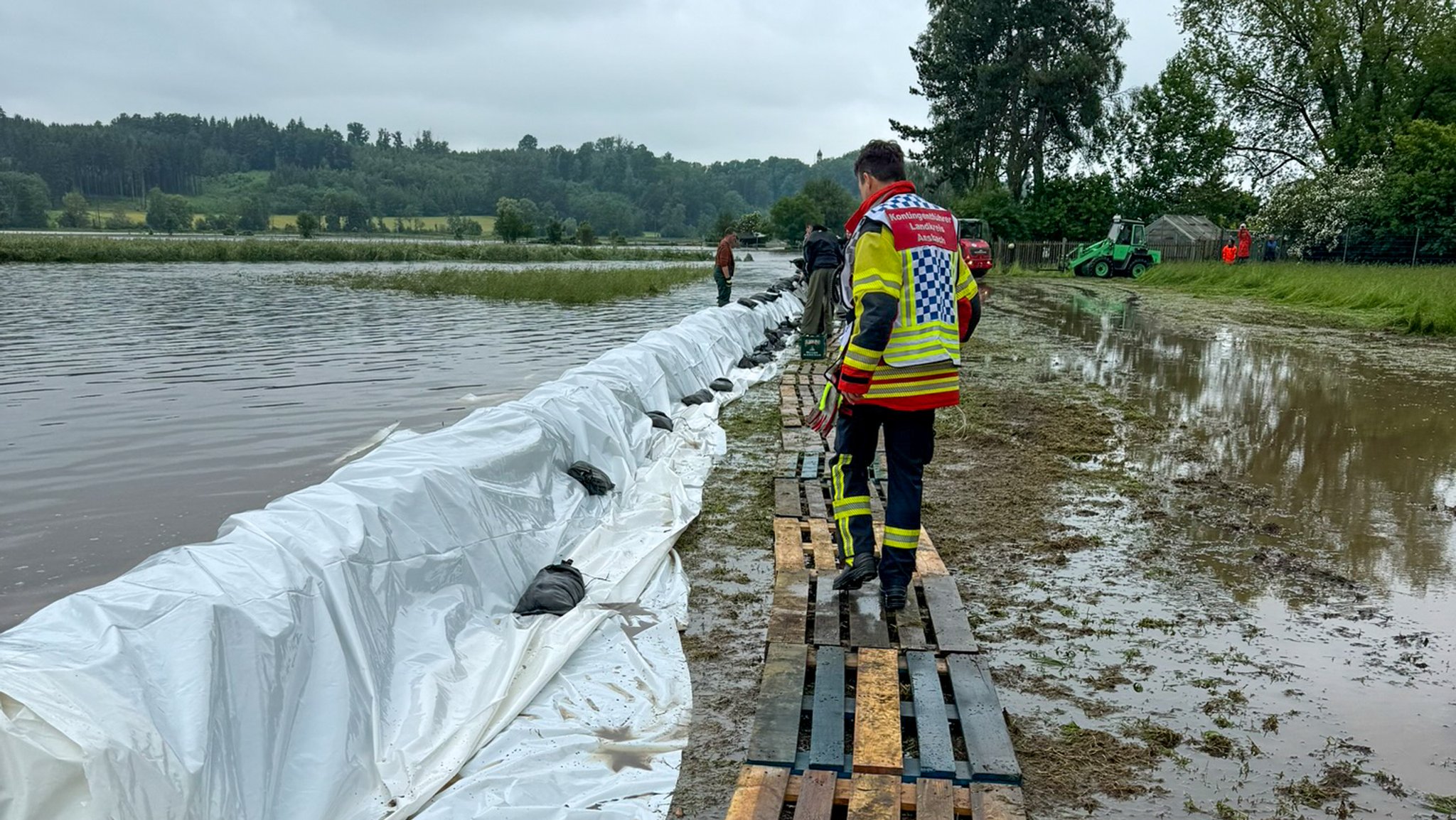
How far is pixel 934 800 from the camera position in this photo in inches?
110

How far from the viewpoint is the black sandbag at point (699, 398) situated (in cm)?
920

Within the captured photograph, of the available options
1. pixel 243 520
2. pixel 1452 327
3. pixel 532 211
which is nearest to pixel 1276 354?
pixel 1452 327

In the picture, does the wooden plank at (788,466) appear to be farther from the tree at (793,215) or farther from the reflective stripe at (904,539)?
the tree at (793,215)

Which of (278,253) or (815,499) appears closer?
(815,499)

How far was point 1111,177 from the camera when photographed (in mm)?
42875

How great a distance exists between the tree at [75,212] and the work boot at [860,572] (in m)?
105

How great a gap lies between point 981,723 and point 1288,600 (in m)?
2.08

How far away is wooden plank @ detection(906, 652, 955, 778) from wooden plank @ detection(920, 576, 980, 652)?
163 mm

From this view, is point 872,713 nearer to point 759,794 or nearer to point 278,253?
point 759,794

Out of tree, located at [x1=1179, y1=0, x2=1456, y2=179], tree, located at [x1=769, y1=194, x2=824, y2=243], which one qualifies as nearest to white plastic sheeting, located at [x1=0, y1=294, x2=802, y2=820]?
tree, located at [x1=1179, y1=0, x2=1456, y2=179]

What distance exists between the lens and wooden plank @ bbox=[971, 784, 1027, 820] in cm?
272

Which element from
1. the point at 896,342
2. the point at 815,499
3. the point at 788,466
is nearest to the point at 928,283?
the point at 896,342

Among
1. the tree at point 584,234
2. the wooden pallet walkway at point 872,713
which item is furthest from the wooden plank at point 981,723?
the tree at point 584,234

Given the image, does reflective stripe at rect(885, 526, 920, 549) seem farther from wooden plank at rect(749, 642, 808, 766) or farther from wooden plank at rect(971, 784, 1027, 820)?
wooden plank at rect(971, 784, 1027, 820)
